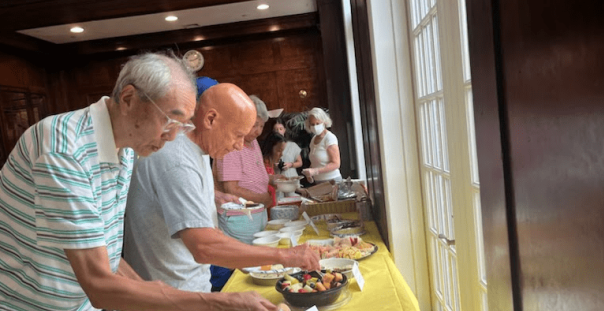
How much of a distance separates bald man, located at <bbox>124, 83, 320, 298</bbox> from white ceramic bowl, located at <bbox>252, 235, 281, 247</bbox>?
706 millimetres

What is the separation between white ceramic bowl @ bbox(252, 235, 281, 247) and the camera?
2.65m

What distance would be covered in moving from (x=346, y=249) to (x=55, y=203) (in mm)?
1385

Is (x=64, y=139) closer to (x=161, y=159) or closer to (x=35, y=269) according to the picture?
(x=35, y=269)

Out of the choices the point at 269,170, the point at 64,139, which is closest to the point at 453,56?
the point at 64,139

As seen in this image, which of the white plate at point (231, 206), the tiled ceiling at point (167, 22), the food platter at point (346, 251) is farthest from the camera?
the tiled ceiling at point (167, 22)

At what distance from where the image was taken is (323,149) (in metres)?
5.06

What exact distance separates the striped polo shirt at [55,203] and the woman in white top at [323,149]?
11.8 ft

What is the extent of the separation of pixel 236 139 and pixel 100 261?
77 cm

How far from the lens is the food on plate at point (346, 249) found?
7.45ft

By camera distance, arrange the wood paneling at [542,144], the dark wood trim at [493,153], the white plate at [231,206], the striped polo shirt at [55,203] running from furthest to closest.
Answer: the white plate at [231,206], the striped polo shirt at [55,203], the dark wood trim at [493,153], the wood paneling at [542,144]

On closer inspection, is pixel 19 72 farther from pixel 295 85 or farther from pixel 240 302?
pixel 240 302

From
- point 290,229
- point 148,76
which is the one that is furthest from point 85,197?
point 290,229

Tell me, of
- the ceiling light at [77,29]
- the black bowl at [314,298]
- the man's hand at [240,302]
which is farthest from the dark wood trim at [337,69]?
the man's hand at [240,302]

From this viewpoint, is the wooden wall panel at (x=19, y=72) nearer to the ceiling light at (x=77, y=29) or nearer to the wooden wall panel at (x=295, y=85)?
the ceiling light at (x=77, y=29)
